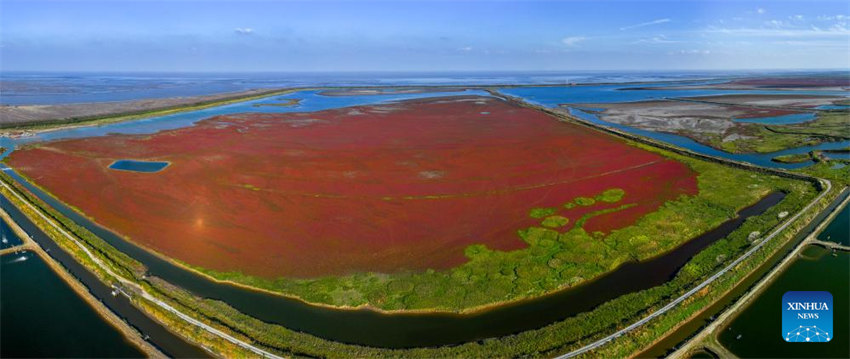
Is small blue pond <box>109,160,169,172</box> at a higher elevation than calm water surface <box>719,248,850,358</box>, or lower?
higher

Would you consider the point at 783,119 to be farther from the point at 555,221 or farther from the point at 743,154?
the point at 555,221

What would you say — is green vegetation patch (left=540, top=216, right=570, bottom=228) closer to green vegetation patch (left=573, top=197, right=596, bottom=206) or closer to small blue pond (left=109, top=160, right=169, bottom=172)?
green vegetation patch (left=573, top=197, right=596, bottom=206)

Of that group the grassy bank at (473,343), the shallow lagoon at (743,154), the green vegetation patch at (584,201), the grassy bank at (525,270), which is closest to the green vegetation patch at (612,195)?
the green vegetation patch at (584,201)

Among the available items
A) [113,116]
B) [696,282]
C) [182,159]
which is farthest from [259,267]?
[113,116]

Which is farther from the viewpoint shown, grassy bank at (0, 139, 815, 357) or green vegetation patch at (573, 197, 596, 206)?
green vegetation patch at (573, 197, 596, 206)

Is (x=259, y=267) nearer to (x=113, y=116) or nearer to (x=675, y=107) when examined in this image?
(x=113, y=116)

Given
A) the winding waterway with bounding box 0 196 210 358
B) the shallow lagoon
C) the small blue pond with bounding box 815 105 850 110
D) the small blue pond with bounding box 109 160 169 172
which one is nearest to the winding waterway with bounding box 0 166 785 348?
the winding waterway with bounding box 0 196 210 358

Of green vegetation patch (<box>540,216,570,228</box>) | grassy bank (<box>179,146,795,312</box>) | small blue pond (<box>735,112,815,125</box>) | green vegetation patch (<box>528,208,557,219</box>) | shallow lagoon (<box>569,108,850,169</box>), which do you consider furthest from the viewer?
small blue pond (<box>735,112,815,125</box>)

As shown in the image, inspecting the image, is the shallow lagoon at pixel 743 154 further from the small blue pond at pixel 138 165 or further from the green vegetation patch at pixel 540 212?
the small blue pond at pixel 138 165
